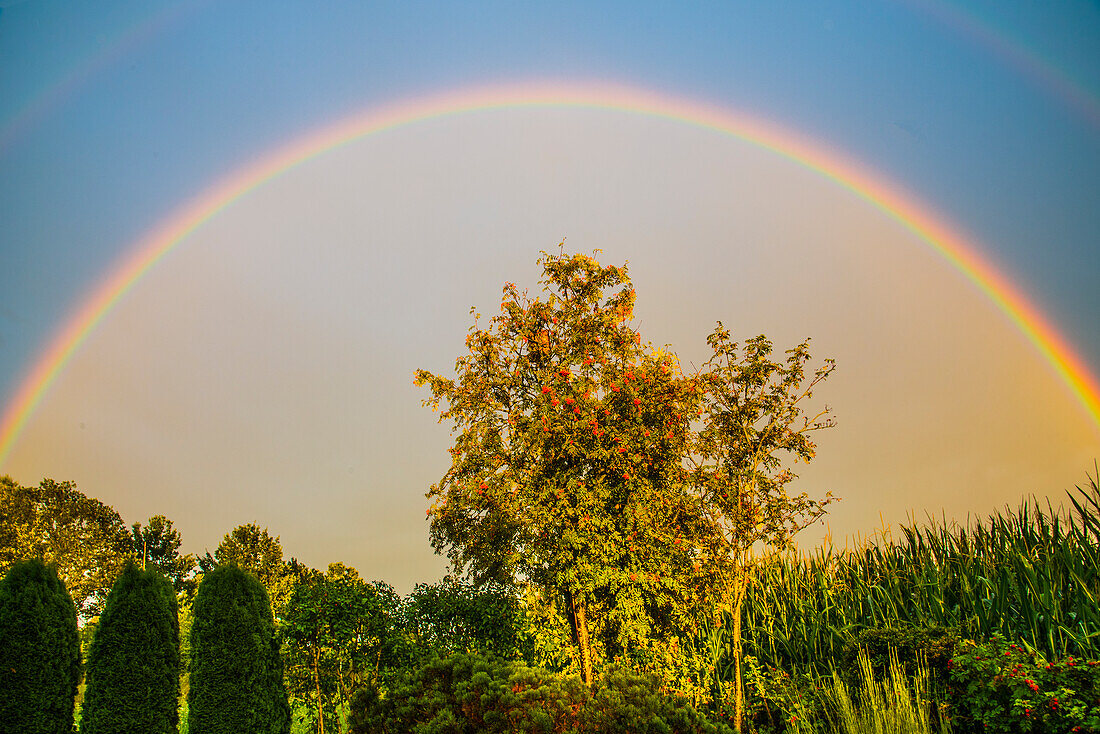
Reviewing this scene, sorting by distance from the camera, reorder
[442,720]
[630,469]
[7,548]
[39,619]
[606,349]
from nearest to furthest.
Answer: [442,720] < [39,619] < [630,469] < [606,349] < [7,548]

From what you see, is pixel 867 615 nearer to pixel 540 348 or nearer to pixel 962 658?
pixel 962 658

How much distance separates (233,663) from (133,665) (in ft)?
4.01

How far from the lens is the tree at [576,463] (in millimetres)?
10227

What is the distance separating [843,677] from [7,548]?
27985 millimetres

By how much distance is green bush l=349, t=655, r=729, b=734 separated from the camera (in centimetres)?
543

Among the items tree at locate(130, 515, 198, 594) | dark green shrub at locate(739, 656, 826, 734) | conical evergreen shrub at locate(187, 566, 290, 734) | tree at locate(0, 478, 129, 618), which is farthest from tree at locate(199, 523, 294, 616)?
dark green shrub at locate(739, 656, 826, 734)

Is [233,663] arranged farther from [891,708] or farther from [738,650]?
[891,708]

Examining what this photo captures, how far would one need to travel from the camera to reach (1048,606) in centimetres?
756

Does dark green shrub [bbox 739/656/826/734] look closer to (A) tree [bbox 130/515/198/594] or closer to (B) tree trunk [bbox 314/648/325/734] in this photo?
(B) tree trunk [bbox 314/648/325/734]

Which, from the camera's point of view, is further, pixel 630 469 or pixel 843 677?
pixel 630 469

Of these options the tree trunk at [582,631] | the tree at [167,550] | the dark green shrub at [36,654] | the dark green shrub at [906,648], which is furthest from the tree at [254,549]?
the dark green shrub at [906,648]

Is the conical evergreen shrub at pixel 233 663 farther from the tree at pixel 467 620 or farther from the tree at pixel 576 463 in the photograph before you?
the tree at pixel 576 463

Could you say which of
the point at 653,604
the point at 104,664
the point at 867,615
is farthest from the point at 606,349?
the point at 104,664

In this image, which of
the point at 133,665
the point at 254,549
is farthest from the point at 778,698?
the point at 254,549
